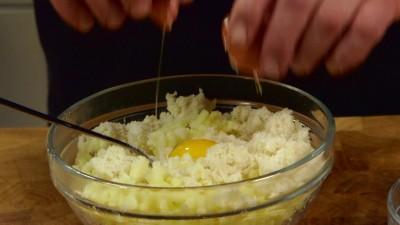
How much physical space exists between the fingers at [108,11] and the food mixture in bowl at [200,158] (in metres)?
0.14

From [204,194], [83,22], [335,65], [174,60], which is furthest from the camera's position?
[174,60]

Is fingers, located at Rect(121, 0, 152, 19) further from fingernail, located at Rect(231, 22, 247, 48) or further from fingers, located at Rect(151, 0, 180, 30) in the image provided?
fingernail, located at Rect(231, 22, 247, 48)

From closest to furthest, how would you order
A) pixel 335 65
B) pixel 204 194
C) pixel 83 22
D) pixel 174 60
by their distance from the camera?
pixel 204 194, pixel 335 65, pixel 83 22, pixel 174 60

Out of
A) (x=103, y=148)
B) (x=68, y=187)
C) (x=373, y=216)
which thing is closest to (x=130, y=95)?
(x=103, y=148)

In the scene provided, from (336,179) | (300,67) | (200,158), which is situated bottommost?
(336,179)

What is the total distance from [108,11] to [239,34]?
0.21 m

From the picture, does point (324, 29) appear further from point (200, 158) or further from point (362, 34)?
point (200, 158)

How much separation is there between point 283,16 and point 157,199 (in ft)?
0.79

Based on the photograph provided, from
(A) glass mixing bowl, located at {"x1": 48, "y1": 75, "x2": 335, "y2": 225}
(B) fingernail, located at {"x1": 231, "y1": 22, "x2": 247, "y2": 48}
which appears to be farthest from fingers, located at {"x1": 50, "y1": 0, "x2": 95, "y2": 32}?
(B) fingernail, located at {"x1": 231, "y1": 22, "x2": 247, "y2": 48}

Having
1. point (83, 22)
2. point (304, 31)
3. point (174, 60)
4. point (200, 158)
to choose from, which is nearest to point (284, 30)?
point (304, 31)

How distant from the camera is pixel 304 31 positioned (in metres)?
0.77

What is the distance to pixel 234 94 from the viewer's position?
989 millimetres

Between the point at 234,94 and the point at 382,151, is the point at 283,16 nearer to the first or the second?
the point at 234,94

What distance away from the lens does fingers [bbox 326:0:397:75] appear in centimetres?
76
